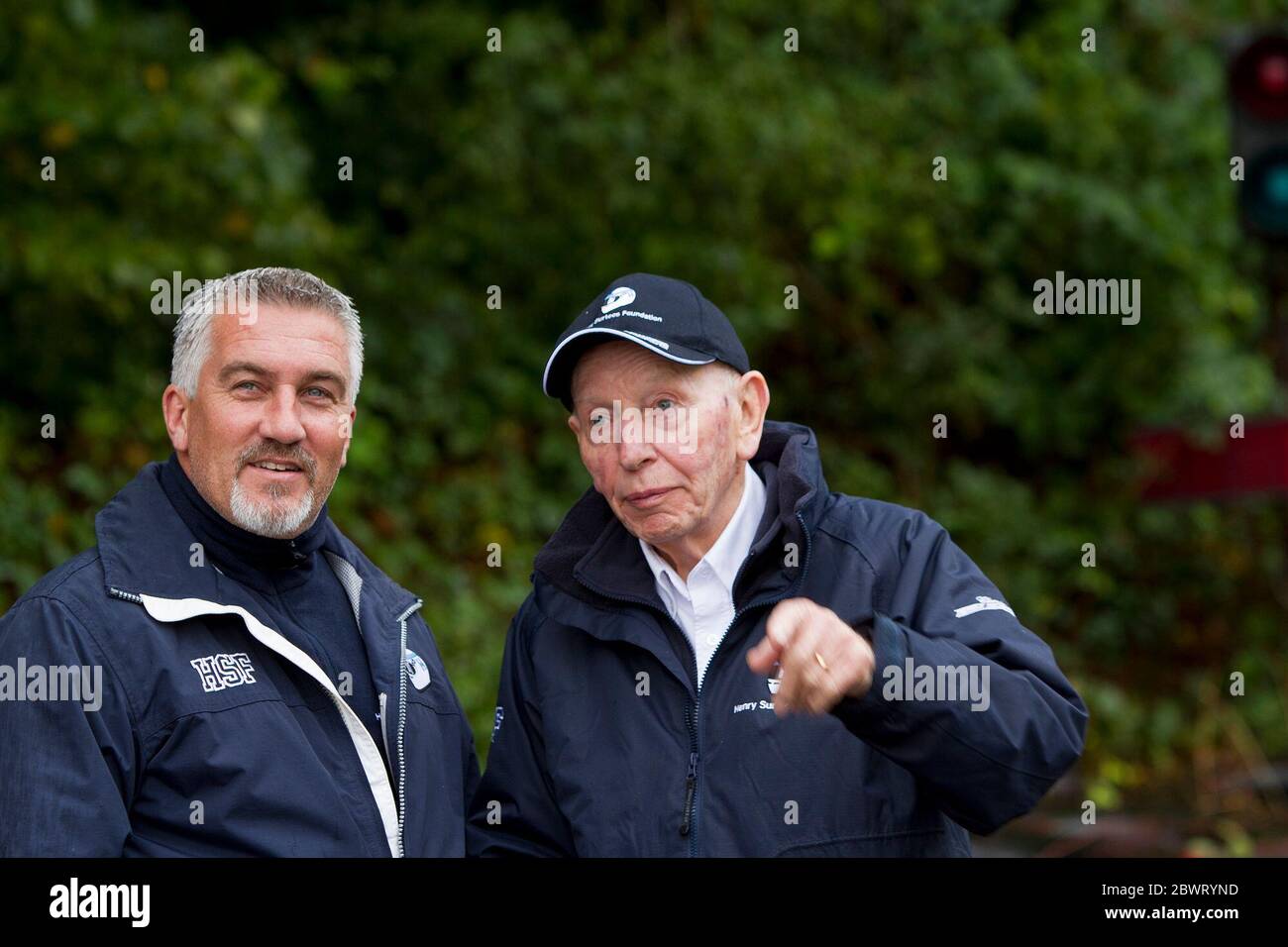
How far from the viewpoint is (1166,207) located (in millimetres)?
11172

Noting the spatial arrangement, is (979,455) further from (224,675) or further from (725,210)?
(224,675)

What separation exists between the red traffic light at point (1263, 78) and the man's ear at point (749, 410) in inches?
151

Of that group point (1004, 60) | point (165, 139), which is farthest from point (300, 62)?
point (1004, 60)

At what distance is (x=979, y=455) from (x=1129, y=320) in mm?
1582

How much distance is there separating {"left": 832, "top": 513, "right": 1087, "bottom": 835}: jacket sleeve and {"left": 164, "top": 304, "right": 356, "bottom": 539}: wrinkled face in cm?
121

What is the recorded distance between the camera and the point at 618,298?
3.38 metres

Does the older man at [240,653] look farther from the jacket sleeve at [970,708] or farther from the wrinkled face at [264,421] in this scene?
the jacket sleeve at [970,708]

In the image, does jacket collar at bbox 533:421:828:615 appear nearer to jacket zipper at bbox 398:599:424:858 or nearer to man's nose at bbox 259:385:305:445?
jacket zipper at bbox 398:599:424:858

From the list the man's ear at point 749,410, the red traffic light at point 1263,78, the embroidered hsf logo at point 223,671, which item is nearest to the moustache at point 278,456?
the embroidered hsf logo at point 223,671

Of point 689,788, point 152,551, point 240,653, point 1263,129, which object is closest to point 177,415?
point 152,551

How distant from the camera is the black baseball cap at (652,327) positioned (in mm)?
3311

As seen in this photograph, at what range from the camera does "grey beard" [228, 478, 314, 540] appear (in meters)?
3.35

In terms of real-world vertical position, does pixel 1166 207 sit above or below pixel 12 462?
above

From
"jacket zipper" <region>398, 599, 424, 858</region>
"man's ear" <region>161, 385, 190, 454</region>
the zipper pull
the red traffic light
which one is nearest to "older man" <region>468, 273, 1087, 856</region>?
the zipper pull
